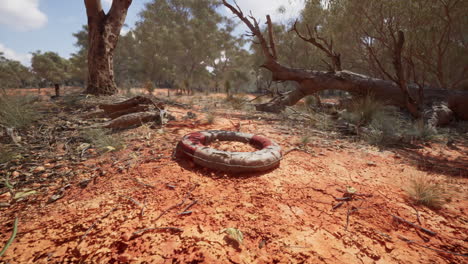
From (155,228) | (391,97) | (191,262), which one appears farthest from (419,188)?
(391,97)

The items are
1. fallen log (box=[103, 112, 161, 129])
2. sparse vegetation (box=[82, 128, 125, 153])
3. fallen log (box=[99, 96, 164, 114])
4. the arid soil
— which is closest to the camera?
the arid soil

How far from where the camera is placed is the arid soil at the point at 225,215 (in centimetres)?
128

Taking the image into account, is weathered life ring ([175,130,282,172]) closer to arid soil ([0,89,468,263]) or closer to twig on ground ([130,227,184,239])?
arid soil ([0,89,468,263])

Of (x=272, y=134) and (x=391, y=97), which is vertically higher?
(x=391, y=97)

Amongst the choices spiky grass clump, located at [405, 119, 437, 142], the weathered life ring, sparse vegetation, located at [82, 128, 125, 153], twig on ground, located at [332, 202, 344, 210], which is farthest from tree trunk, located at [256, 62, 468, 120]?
twig on ground, located at [332, 202, 344, 210]

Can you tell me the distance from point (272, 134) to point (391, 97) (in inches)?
190

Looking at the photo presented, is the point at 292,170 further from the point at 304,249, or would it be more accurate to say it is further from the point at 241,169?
the point at 304,249

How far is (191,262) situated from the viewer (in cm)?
119

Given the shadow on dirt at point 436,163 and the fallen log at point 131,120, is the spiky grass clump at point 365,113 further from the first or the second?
the fallen log at point 131,120

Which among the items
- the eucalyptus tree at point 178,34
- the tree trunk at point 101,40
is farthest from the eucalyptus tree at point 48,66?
the tree trunk at point 101,40

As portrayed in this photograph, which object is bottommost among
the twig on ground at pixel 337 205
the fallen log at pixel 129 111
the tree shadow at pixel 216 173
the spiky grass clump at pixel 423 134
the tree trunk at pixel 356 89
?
the twig on ground at pixel 337 205

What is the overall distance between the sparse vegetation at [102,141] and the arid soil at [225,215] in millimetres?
126

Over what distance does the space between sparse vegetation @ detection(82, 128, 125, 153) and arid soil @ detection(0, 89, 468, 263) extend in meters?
0.13

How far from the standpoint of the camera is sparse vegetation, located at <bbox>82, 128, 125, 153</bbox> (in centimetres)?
270
